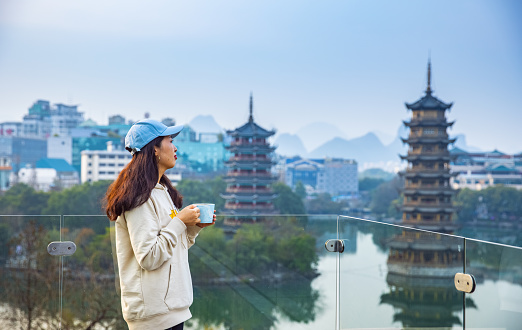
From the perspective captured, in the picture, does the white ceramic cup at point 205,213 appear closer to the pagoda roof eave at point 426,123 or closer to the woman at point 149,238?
the woman at point 149,238

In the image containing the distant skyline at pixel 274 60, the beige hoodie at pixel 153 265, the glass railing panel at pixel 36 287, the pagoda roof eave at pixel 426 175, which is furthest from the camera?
the distant skyline at pixel 274 60

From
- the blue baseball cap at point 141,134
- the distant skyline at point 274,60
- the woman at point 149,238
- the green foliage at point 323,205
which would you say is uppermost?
the distant skyline at point 274,60

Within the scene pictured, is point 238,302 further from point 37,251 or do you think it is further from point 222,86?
point 222,86

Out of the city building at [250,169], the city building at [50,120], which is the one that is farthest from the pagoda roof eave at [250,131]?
the city building at [50,120]

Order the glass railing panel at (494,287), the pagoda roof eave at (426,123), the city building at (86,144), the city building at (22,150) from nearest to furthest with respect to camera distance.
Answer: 1. the glass railing panel at (494,287)
2. the pagoda roof eave at (426,123)
3. the city building at (22,150)
4. the city building at (86,144)

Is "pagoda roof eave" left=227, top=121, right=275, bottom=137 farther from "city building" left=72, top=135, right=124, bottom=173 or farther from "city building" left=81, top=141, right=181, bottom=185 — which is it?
"city building" left=72, top=135, right=124, bottom=173

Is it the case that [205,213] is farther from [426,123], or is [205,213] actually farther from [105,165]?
[105,165]

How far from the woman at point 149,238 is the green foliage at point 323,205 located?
38.8 metres

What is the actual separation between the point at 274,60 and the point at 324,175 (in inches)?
459

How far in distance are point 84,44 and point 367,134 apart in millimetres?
24913

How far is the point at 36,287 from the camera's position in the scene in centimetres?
216

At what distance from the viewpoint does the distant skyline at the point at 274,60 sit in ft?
154

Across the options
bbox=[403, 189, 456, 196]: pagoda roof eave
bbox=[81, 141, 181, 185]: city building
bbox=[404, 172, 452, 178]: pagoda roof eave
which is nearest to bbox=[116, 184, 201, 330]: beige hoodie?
bbox=[404, 172, 452, 178]: pagoda roof eave

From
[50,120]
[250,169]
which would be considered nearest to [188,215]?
[250,169]
